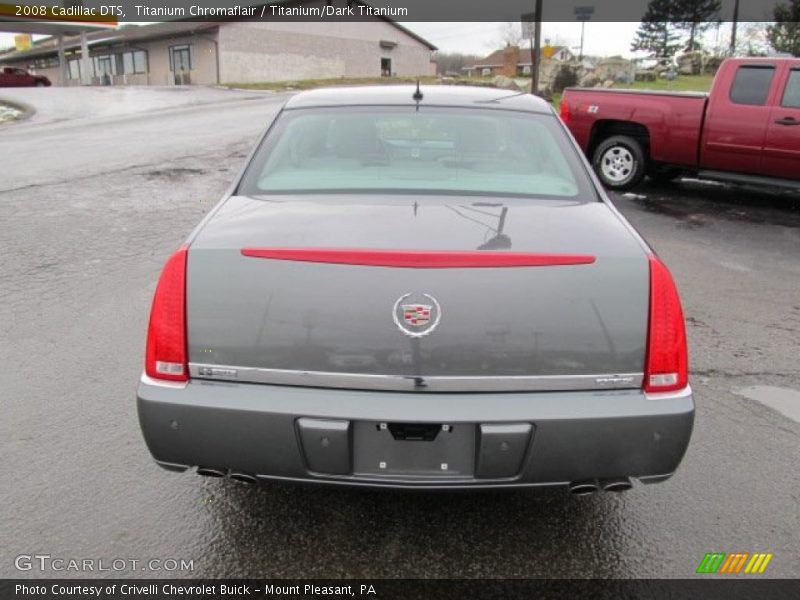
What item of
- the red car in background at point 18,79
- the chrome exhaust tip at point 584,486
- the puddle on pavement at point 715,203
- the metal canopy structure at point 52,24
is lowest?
the puddle on pavement at point 715,203

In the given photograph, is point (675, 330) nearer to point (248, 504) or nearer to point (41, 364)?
point (248, 504)

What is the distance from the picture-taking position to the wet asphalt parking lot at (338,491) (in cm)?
248

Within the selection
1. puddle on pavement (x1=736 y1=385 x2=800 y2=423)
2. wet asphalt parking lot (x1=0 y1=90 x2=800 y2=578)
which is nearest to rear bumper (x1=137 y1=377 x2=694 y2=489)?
wet asphalt parking lot (x1=0 y1=90 x2=800 y2=578)

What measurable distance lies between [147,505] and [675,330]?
211 cm

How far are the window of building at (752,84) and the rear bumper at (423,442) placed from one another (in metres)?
7.47

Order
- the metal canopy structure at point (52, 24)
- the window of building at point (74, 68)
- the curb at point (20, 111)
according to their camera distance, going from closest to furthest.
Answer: the curb at point (20, 111), the metal canopy structure at point (52, 24), the window of building at point (74, 68)

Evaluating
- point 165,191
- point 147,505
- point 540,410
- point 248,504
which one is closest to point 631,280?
point 540,410

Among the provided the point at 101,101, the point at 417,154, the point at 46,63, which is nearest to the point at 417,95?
the point at 417,154

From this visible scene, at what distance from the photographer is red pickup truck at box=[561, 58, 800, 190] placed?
26.5 feet

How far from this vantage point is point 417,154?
10.5 feet

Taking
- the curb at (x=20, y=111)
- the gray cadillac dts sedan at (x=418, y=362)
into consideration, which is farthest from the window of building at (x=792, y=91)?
the curb at (x=20, y=111)

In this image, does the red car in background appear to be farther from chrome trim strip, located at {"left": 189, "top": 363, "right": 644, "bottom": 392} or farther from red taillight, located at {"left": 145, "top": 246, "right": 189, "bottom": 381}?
chrome trim strip, located at {"left": 189, "top": 363, "right": 644, "bottom": 392}

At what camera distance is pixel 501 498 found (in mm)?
2820

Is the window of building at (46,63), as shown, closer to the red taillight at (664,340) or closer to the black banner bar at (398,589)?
the black banner bar at (398,589)
